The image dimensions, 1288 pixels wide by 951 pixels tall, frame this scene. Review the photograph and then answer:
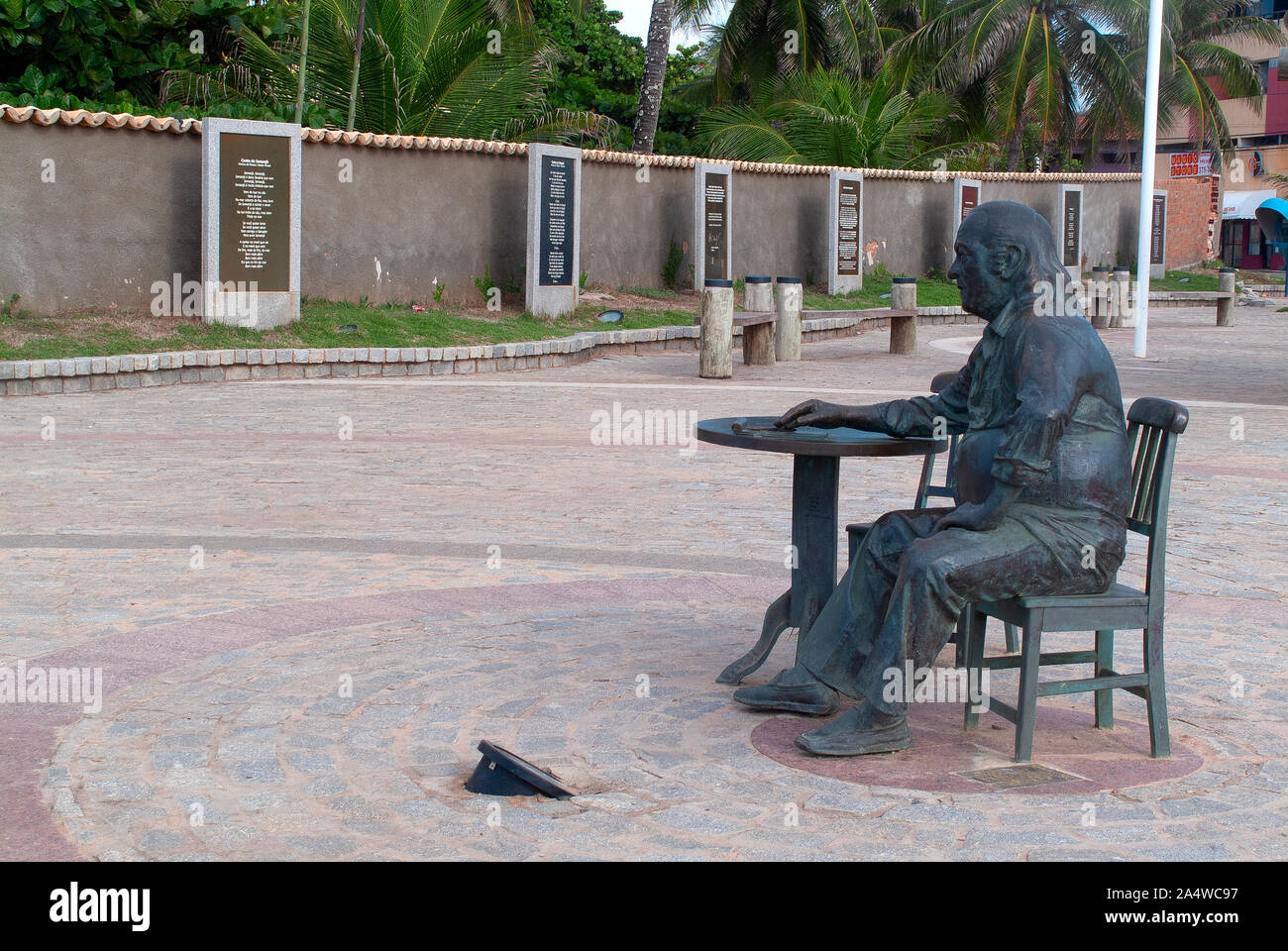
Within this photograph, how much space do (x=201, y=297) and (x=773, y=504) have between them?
961cm

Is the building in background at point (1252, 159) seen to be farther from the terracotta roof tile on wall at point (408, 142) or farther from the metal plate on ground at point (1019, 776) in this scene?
the metal plate on ground at point (1019, 776)

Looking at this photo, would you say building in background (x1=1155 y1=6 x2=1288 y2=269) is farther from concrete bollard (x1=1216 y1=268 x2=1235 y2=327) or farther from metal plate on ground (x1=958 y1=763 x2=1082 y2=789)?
metal plate on ground (x1=958 y1=763 x2=1082 y2=789)

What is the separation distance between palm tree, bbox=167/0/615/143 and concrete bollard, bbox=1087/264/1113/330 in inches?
368

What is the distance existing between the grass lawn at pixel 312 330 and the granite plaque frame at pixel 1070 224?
545 inches

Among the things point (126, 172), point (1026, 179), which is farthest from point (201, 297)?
point (1026, 179)

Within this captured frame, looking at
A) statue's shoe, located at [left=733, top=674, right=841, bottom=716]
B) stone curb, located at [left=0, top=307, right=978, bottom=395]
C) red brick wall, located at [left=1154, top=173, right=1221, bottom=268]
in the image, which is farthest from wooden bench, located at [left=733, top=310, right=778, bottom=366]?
red brick wall, located at [left=1154, top=173, right=1221, bottom=268]

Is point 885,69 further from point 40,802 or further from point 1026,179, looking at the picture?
point 40,802

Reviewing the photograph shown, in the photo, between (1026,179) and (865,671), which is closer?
(865,671)

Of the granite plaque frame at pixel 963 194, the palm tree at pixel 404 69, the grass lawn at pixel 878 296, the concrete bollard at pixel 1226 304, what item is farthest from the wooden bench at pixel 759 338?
the granite plaque frame at pixel 963 194

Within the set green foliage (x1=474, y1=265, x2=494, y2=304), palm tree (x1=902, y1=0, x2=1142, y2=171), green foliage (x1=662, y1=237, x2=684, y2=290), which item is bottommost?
green foliage (x1=474, y1=265, x2=494, y2=304)

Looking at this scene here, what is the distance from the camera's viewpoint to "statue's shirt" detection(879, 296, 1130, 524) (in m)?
4.05

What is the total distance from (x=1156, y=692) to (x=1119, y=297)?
868 inches

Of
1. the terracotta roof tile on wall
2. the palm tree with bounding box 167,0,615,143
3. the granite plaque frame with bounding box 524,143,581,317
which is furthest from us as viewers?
the palm tree with bounding box 167,0,615,143

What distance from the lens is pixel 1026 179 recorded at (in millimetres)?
30734
